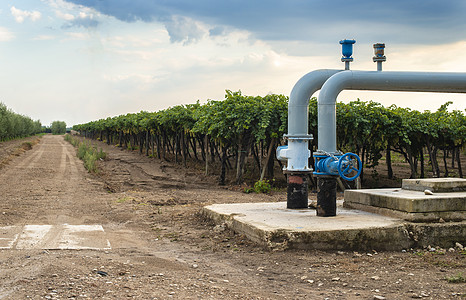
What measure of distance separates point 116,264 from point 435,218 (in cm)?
454

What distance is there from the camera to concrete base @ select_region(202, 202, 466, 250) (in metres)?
5.98

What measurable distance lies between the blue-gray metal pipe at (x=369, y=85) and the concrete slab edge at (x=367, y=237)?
63.1 inches

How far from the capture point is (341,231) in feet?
19.8

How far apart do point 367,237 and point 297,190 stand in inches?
80.1

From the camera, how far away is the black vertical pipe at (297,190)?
7.90m

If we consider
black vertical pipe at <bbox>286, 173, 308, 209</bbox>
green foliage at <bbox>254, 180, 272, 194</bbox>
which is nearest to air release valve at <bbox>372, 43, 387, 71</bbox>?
black vertical pipe at <bbox>286, 173, 308, 209</bbox>

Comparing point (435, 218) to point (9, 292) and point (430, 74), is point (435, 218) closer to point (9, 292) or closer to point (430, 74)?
point (430, 74)

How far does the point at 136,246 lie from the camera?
661cm

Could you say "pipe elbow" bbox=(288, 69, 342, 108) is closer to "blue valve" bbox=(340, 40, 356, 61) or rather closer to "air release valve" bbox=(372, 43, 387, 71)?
"blue valve" bbox=(340, 40, 356, 61)

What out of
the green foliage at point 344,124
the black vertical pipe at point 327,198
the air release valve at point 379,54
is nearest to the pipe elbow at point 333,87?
the air release valve at point 379,54

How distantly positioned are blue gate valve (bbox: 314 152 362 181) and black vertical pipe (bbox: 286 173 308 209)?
71 cm

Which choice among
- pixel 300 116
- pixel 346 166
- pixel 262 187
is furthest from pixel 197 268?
pixel 262 187

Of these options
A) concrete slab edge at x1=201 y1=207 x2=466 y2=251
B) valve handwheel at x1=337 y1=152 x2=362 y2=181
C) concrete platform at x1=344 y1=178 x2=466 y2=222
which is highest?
valve handwheel at x1=337 y1=152 x2=362 y2=181

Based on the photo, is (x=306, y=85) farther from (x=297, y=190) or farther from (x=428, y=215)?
(x=428, y=215)
